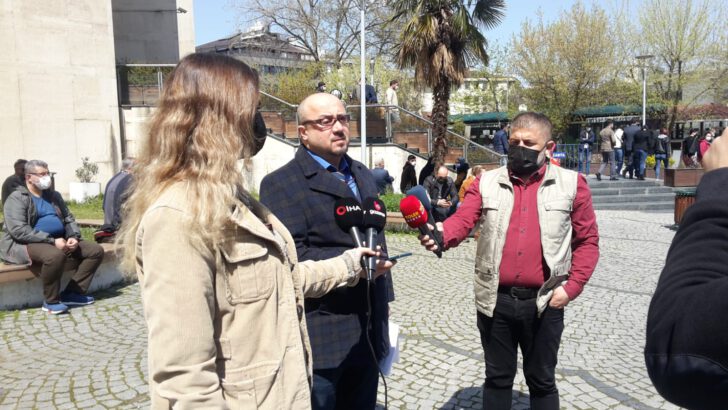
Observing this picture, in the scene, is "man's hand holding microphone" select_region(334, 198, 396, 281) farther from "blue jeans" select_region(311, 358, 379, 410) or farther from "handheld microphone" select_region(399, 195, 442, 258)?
"blue jeans" select_region(311, 358, 379, 410)

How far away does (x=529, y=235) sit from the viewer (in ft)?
10.1

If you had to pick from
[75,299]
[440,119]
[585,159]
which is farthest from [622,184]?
[75,299]

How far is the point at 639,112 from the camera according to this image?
104ft

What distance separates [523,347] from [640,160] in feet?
56.9

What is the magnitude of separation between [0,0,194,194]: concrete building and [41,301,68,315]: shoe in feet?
31.9

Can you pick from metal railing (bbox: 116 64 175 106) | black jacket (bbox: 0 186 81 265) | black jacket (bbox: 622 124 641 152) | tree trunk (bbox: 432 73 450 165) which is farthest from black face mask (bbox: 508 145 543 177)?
black jacket (bbox: 622 124 641 152)

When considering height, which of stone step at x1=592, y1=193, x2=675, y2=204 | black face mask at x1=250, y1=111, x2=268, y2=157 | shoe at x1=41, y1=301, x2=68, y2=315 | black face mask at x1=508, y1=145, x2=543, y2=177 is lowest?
shoe at x1=41, y1=301, x2=68, y2=315

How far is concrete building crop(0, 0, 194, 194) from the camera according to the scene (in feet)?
46.5

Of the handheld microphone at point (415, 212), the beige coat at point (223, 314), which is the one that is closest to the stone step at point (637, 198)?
the handheld microphone at point (415, 212)

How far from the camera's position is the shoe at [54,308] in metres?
6.32

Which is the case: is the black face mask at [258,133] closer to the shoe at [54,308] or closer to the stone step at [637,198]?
the shoe at [54,308]

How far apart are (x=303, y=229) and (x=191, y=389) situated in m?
1.22

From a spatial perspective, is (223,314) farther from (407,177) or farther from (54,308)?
(407,177)

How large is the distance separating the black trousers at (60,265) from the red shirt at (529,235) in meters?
5.11
